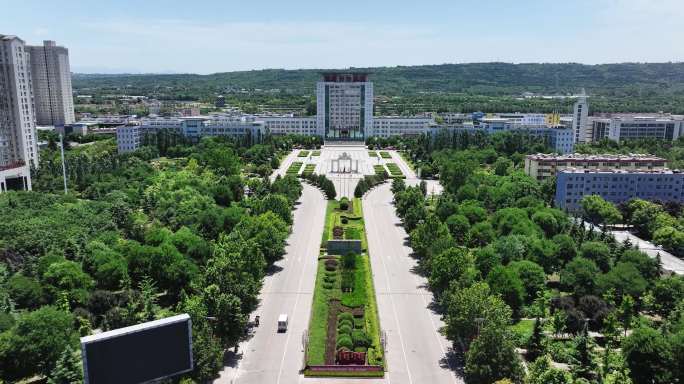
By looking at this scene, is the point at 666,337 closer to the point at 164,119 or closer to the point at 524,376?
the point at 524,376

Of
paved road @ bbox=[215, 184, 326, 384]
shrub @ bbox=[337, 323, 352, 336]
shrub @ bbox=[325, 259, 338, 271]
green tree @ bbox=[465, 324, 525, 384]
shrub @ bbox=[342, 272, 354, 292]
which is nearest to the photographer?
green tree @ bbox=[465, 324, 525, 384]

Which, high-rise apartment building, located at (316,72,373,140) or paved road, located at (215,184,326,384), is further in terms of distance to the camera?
high-rise apartment building, located at (316,72,373,140)

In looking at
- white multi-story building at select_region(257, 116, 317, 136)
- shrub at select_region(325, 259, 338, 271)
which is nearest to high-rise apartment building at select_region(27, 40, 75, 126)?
white multi-story building at select_region(257, 116, 317, 136)

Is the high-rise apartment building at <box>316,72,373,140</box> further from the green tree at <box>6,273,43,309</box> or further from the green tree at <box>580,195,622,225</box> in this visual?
the green tree at <box>6,273,43,309</box>

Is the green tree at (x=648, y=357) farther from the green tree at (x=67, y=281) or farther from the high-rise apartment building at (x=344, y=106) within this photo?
the high-rise apartment building at (x=344, y=106)

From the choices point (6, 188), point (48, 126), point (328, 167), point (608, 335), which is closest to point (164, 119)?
point (48, 126)

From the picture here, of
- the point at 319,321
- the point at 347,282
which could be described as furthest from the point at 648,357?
the point at 347,282
